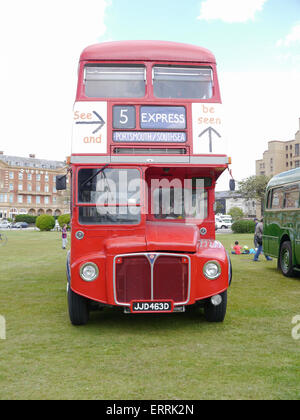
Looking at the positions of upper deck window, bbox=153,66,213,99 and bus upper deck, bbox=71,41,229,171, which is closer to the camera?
bus upper deck, bbox=71,41,229,171

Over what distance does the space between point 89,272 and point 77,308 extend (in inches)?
30.4

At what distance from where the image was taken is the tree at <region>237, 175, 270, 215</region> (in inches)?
2147

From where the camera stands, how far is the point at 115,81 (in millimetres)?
7992

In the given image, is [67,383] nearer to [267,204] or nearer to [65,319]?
[65,319]

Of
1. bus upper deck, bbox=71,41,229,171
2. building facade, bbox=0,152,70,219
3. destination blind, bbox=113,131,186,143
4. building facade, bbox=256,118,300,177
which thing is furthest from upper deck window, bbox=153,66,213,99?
building facade, bbox=0,152,70,219

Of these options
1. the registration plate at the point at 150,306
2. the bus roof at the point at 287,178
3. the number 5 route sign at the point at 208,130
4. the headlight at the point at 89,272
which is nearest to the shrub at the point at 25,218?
the bus roof at the point at 287,178

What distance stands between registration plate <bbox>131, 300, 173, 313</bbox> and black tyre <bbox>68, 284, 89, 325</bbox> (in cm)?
101

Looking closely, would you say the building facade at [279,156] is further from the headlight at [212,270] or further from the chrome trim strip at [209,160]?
the headlight at [212,270]

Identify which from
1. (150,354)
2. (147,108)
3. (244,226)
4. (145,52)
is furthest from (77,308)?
(244,226)

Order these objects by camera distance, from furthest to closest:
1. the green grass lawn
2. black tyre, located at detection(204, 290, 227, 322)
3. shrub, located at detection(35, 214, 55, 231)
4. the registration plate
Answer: shrub, located at detection(35, 214, 55, 231), black tyre, located at detection(204, 290, 227, 322), the registration plate, the green grass lawn

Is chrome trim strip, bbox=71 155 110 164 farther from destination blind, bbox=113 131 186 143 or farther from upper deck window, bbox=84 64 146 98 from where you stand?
upper deck window, bbox=84 64 146 98

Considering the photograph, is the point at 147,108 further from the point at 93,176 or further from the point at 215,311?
the point at 215,311

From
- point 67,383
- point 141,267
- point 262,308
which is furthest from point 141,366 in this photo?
point 262,308

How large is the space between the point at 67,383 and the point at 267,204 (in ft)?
39.6
